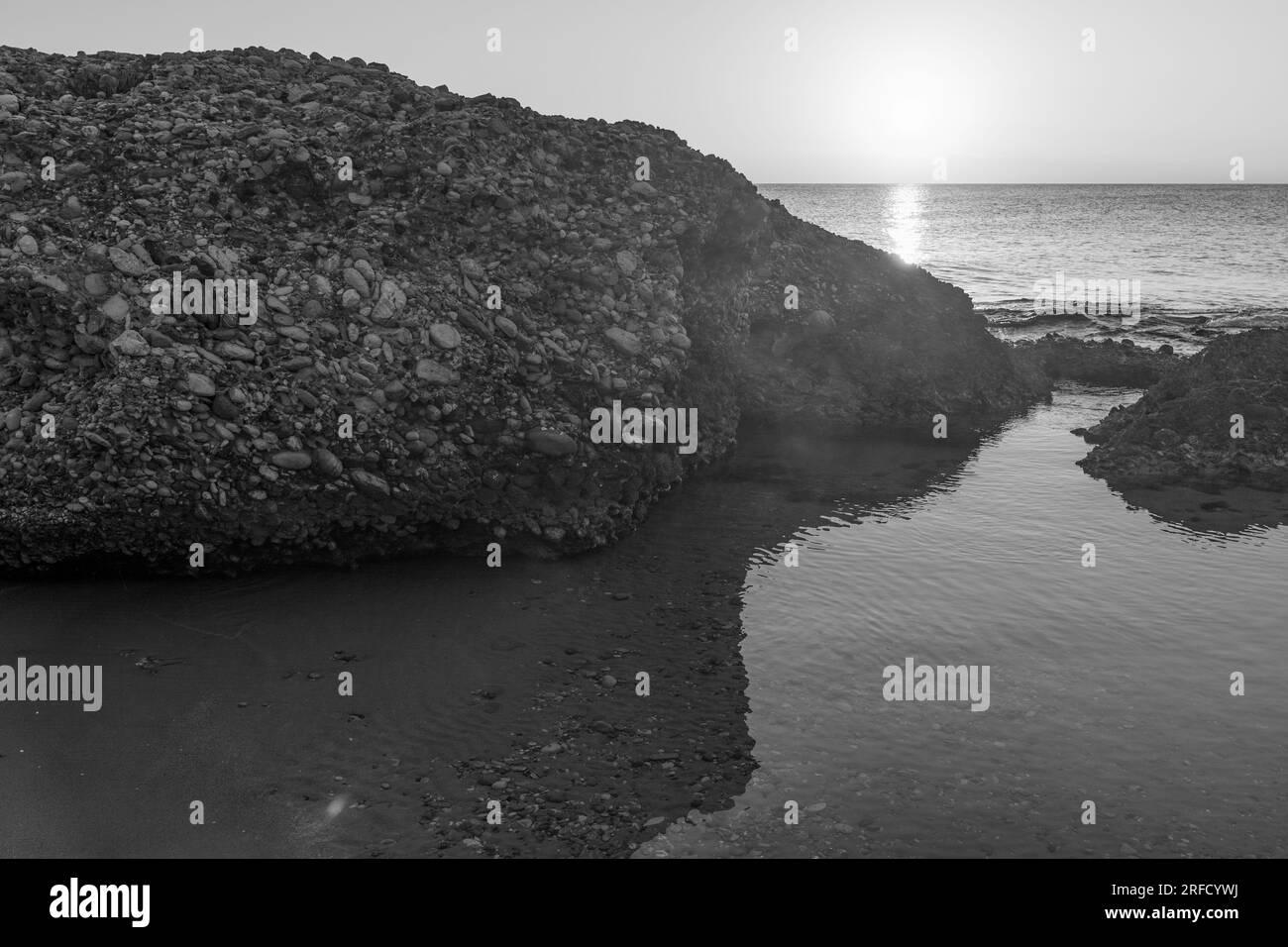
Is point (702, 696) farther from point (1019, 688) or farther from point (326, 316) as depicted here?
point (326, 316)

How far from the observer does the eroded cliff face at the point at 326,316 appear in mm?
10836

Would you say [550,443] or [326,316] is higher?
[326,316]

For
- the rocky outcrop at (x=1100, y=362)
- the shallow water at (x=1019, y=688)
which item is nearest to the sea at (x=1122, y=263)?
the rocky outcrop at (x=1100, y=362)

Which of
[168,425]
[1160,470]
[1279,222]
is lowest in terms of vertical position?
[1160,470]

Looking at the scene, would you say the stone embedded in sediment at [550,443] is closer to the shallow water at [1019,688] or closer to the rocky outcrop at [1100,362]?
the shallow water at [1019,688]

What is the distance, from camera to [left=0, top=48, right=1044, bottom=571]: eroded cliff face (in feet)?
35.6

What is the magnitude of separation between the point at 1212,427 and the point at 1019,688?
30.9 feet

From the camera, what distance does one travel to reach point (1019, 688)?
29.9ft

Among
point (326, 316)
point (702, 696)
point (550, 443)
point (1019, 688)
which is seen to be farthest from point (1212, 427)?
point (326, 316)
